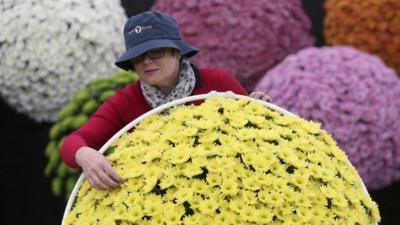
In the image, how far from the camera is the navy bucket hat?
1.89m

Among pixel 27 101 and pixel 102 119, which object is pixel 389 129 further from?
pixel 27 101

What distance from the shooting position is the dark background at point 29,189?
141 inches

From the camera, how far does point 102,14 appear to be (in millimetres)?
3955

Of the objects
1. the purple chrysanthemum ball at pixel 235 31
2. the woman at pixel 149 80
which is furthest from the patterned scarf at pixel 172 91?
the purple chrysanthemum ball at pixel 235 31

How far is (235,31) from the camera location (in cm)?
401

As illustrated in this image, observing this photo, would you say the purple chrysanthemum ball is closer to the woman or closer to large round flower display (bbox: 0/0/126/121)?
large round flower display (bbox: 0/0/126/121)

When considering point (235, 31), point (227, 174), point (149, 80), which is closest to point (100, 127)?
point (149, 80)

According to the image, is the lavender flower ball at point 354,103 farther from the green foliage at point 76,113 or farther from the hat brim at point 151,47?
the hat brim at point 151,47

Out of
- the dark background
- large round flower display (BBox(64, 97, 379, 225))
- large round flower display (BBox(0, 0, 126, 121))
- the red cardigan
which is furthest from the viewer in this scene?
large round flower display (BBox(0, 0, 126, 121))

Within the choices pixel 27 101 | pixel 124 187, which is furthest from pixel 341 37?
pixel 124 187

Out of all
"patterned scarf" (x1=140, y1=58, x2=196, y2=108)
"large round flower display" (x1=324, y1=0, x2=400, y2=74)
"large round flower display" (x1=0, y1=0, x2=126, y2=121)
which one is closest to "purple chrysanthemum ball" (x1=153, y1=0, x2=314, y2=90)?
"large round flower display" (x1=324, y1=0, x2=400, y2=74)

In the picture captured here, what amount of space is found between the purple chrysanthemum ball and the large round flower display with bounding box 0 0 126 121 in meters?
0.52

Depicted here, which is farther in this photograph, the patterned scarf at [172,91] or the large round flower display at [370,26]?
the large round flower display at [370,26]

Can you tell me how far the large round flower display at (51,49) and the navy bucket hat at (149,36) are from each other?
1.89 m
